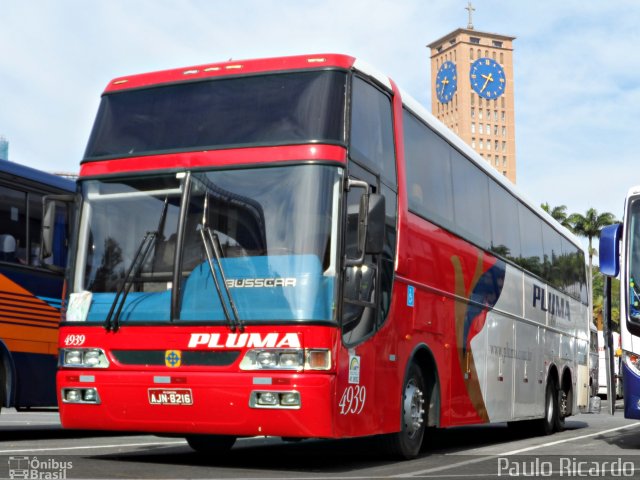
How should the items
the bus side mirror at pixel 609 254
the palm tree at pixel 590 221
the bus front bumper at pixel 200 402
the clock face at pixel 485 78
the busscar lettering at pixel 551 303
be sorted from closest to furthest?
the bus front bumper at pixel 200 402, the bus side mirror at pixel 609 254, the busscar lettering at pixel 551 303, the palm tree at pixel 590 221, the clock face at pixel 485 78

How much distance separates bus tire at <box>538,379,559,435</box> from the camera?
1744 centimetres

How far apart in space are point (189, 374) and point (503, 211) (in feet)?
24.7

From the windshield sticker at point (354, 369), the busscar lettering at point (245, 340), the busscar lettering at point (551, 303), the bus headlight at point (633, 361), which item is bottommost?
the windshield sticker at point (354, 369)

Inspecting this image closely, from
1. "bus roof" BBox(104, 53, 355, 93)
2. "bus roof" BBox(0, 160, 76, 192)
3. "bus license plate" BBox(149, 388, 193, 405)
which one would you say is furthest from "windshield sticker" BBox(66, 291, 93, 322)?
"bus roof" BBox(0, 160, 76, 192)

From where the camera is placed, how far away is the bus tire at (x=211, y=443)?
11.0m

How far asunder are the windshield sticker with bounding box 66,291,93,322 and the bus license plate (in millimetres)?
1011

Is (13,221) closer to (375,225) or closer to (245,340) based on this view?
(245,340)

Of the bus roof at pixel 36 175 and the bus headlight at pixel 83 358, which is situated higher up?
the bus roof at pixel 36 175

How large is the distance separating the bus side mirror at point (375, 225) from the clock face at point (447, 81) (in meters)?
150

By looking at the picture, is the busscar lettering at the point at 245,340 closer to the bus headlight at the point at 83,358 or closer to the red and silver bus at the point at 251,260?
the red and silver bus at the point at 251,260

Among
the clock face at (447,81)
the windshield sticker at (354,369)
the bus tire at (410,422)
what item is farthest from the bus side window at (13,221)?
the clock face at (447,81)

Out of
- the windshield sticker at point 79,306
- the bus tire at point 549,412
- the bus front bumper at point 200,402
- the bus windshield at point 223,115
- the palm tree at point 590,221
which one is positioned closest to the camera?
the bus front bumper at point 200,402

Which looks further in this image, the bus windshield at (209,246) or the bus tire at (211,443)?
the bus tire at (211,443)

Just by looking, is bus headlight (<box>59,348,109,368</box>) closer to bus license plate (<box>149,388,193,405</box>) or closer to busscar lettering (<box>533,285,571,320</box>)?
bus license plate (<box>149,388,193,405</box>)
